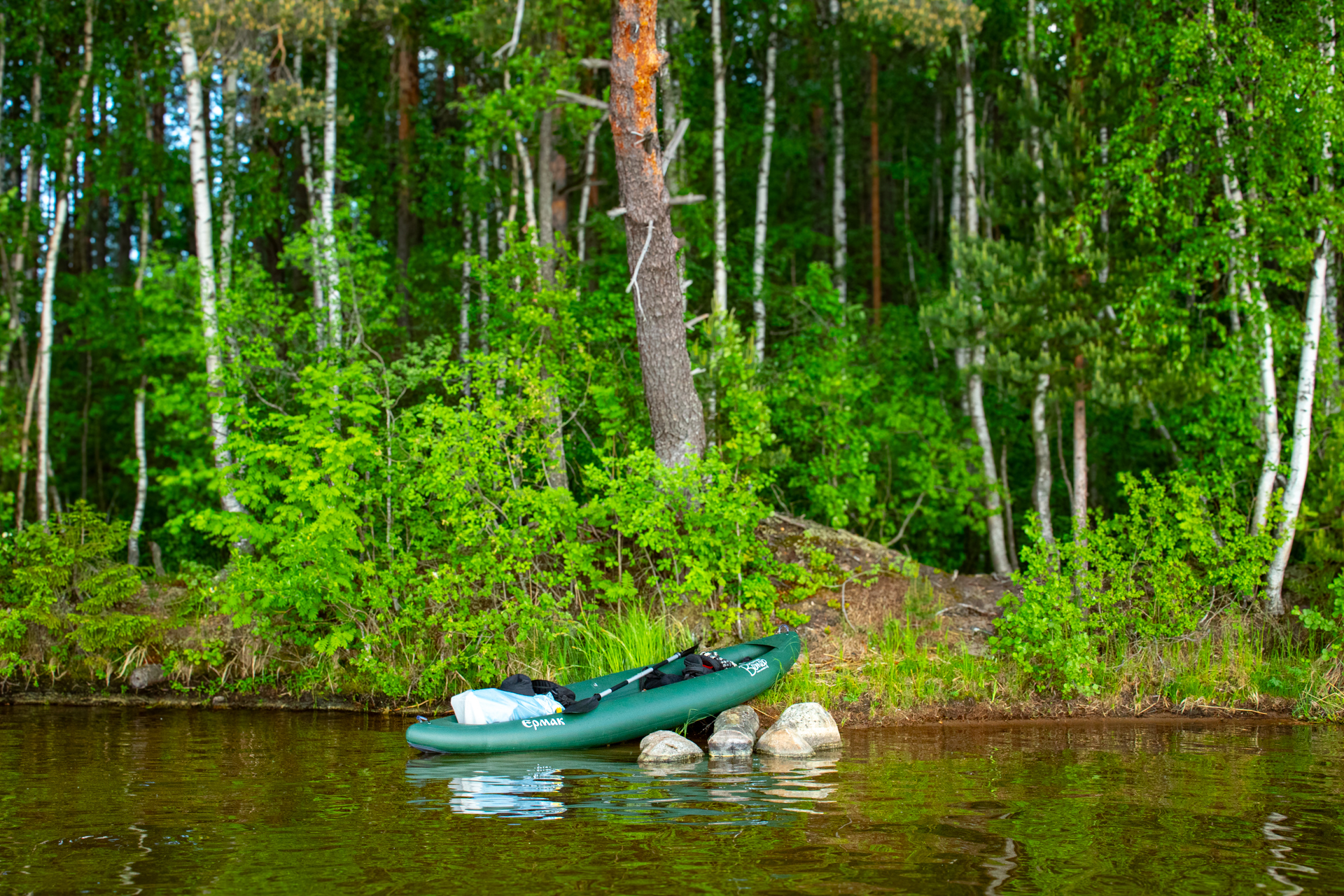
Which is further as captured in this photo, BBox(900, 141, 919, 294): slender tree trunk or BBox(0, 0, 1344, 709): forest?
BBox(900, 141, 919, 294): slender tree trunk

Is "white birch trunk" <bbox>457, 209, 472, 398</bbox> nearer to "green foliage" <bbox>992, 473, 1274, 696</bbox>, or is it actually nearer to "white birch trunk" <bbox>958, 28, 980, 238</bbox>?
"green foliage" <bbox>992, 473, 1274, 696</bbox>

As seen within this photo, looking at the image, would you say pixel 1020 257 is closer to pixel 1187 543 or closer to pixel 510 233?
pixel 1187 543

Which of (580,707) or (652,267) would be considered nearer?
(580,707)

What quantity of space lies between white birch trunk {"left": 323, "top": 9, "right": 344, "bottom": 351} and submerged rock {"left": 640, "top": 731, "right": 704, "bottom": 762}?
203 inches

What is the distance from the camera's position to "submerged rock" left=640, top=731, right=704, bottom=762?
7.12m

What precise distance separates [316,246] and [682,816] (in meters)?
8.54

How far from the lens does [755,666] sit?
8133mm

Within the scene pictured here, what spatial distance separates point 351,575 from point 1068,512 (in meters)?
10.4

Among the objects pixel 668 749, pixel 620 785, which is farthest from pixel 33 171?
pixel 620 785

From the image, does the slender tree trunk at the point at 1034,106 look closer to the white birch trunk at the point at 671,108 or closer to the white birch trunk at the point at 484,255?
the white birch trunk at the point at 671,108

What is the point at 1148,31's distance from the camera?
991 centimetres

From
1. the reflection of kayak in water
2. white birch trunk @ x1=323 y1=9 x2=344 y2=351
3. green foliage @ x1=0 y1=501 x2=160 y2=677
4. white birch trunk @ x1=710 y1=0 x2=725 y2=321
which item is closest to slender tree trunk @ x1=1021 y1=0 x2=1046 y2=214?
white birch trunk @ x1=710 y1=0 x2=725 y2=321

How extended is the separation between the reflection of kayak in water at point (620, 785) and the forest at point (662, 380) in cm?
176

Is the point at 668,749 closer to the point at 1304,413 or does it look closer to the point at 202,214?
the point at 1304,413
